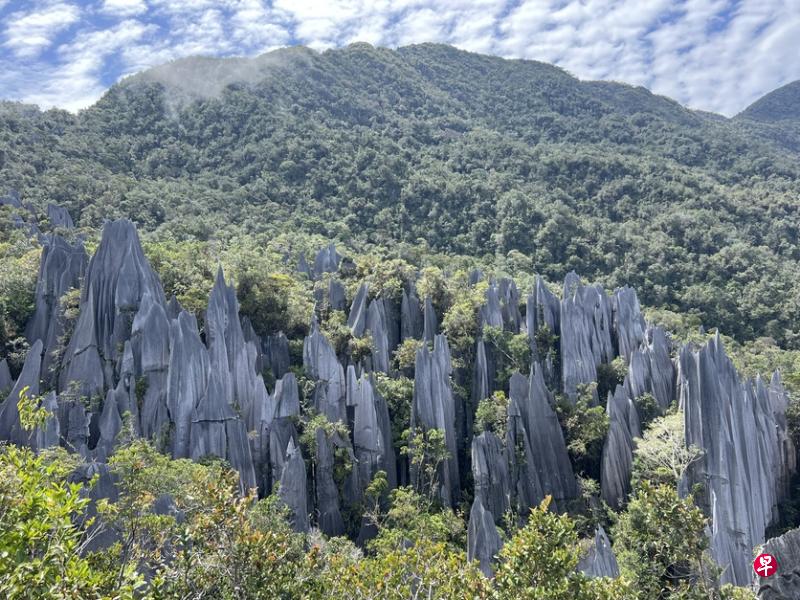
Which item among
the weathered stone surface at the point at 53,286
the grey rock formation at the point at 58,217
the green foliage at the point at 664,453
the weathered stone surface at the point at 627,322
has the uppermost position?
the grey rock formation at the point at 58,217

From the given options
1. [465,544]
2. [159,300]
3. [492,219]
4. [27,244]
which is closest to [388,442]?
[465,544]

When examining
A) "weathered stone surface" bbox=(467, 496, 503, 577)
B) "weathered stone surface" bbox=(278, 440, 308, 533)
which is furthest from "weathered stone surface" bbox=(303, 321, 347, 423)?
"weathered stone surface" bbox=(467, 496, 503, 577)

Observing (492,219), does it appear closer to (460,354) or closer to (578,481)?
(460,354)

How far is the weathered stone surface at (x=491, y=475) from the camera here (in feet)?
71.7

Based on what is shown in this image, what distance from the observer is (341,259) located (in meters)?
34.4

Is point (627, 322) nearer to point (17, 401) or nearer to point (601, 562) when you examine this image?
point (601, 562)

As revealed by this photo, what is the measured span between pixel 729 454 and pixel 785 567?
13.8 m

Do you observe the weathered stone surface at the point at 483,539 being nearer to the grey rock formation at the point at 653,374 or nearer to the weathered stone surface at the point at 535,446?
the weathered stone surface at the point at 535,446

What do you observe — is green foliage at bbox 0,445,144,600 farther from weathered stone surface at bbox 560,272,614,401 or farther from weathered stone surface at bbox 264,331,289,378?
weathered stone surface at bbox 560,272,614,401

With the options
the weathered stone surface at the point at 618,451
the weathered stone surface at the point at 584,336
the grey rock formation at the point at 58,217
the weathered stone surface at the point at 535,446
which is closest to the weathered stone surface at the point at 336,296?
the weathered stone surface at the point at 535,446

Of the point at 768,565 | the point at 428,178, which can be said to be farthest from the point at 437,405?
the point at 428,178

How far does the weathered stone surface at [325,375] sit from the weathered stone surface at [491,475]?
18.7ft

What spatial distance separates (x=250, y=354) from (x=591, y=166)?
46.8 metres

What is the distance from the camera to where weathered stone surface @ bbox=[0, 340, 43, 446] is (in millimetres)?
17516
